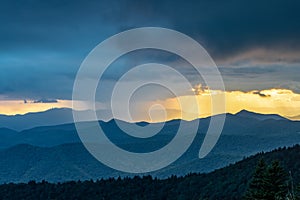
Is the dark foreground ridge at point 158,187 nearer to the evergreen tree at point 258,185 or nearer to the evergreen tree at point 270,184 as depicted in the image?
the evergreen tree at point 258,185

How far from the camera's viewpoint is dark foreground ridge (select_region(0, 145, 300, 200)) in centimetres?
13162

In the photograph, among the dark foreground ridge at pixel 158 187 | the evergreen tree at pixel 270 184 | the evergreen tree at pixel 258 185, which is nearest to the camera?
the evergreen tree at pixel 270 184

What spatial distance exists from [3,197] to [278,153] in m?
82.8

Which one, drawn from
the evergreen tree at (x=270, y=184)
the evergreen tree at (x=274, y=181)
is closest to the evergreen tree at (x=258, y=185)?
the evergreen tree at (x=270, y=184)

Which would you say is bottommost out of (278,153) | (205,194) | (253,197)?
(253,197)

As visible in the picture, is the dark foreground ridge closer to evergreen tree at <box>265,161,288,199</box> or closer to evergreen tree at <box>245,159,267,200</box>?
evergreen tree at <box>245,159,267,200</box>

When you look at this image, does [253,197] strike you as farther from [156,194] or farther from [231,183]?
[156,194]

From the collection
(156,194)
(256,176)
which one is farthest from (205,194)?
(256,176)

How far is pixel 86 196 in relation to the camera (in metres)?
143

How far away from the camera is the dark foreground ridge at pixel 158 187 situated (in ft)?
432

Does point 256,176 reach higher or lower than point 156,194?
lower

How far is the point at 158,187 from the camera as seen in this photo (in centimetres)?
14625

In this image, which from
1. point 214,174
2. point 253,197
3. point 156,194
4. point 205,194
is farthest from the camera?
point 214,174

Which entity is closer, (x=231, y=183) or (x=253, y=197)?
(x=253, y=197)
